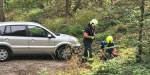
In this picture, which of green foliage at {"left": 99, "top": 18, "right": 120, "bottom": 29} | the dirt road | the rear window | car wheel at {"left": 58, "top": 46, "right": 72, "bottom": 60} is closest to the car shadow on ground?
the dirt road

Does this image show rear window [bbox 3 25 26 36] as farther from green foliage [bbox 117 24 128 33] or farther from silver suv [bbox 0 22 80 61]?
green foliage [bbox 117 24 128 33]

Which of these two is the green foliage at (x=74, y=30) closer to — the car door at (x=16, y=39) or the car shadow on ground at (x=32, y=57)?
the car shadow on ground at (x=32, y=57)

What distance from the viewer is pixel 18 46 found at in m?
11.9

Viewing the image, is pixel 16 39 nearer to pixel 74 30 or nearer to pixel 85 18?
pixel 74 30

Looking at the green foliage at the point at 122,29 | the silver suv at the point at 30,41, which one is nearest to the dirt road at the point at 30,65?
the silver suv at the point at 30,41

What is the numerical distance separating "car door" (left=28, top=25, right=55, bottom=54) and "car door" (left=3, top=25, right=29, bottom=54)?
0.81 feet

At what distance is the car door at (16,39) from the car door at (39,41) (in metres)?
0.25

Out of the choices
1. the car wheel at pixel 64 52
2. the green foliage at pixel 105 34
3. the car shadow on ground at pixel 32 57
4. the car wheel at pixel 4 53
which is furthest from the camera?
the green foliage at pixel 105 34

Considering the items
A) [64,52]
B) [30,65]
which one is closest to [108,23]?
[64,52]

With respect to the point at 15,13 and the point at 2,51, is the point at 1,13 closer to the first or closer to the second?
the point at 2,51

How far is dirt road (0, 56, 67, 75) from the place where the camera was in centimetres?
1055

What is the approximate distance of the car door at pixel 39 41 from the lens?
1204 centimetres

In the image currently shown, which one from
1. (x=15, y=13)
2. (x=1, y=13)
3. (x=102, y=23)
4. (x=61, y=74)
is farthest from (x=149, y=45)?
(x=15, y=13)

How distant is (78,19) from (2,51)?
25.4 feet
